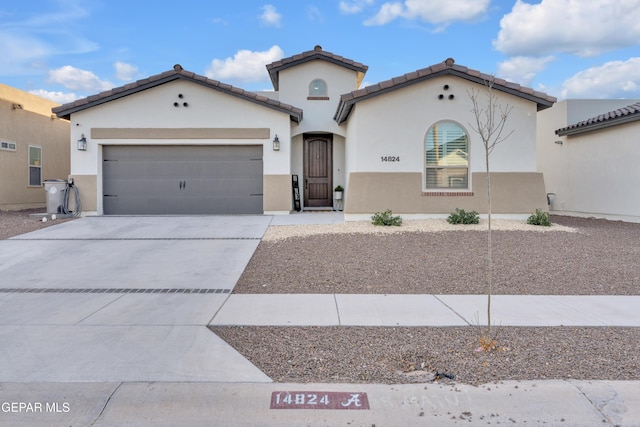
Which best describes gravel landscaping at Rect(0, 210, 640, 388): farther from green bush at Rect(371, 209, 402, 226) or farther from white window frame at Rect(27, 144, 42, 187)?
white window frame at Rect(27, 144, 42, 187)

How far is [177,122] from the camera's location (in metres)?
15.4

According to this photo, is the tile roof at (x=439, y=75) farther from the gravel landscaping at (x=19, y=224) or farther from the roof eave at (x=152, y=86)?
the gravel landscaping at (x=19, y=224)

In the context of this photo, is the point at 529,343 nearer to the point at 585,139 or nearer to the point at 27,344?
the point at 27,344

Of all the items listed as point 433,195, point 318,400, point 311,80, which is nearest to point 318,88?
point 311,80

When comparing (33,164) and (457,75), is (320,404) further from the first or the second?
(33,164)

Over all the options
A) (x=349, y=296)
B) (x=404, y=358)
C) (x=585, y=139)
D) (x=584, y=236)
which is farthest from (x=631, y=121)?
(x=404, y=358)

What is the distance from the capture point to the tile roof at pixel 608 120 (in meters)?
13.9

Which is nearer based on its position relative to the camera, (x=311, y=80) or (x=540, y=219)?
(x=540, y=219)

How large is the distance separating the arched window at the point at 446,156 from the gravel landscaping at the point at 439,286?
66.7 inches

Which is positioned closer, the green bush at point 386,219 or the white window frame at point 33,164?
the green bush at point 386,219

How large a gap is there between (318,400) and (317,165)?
14.1 meters

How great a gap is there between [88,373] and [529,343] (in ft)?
14.9

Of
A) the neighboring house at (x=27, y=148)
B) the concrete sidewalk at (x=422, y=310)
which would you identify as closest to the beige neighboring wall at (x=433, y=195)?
the concrete sidewalk at (x=422, y=310)

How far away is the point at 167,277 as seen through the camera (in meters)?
8.18
